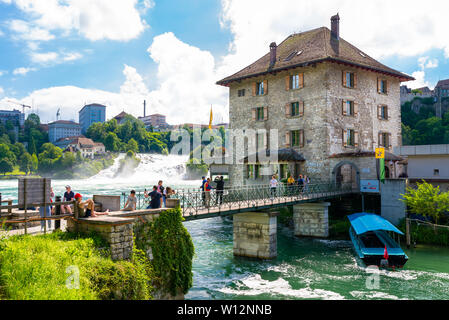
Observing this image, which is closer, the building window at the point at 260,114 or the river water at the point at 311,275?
the river water at the point at 311,275

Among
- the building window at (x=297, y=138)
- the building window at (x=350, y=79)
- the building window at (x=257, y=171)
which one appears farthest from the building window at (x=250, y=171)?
the building window at (x=350, y=79)

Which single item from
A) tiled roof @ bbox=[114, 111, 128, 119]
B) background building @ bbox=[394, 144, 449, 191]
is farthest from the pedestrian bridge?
tiled roof @ bbox=[114, 111, 128, 119]

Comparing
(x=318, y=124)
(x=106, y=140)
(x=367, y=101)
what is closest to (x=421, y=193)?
(x=318, y=124)

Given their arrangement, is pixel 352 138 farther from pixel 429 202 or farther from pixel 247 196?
pixel 247 196

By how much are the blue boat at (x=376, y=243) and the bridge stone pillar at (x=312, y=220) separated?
3417 mm

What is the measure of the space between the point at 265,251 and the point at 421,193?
10.8 metres

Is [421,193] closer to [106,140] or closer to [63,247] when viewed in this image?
[63,247]

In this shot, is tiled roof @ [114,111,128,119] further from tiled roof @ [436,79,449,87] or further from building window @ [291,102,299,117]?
building window @ [291,102,299,117]

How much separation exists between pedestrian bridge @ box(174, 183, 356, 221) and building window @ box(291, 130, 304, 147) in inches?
171

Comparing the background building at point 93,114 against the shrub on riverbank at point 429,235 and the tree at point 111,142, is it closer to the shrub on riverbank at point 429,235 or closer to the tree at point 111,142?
the tree at point 111,142

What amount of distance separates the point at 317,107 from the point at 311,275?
1568cm

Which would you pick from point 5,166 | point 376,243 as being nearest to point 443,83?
point 376,243

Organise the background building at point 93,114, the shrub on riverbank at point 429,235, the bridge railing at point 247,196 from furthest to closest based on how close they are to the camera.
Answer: the background building at point 93,114 → the shrub on riverbank at point 429,235 → the bridge railing at point 247,196

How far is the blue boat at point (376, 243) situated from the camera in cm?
1639
